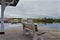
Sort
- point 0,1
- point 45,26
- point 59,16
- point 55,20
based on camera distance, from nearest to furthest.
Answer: point 0,1
point 55,20
point 59,16
point 45,26

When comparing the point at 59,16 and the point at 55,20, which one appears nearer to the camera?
the point at 55,20

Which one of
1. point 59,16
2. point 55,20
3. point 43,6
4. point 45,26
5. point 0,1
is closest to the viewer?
point 0,1

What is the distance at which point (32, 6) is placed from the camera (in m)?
6.93

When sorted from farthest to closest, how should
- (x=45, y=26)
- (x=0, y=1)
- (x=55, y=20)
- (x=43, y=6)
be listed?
(x=43, y=6), (x=45, y=26), (x=55, y=20), (x=0, y=1)

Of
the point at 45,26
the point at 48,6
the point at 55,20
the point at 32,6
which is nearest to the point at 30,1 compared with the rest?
the point at 32,6

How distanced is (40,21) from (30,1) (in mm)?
1660

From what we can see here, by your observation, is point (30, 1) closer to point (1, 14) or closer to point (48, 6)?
point (48, 6)

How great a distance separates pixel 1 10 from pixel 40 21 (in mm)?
1493

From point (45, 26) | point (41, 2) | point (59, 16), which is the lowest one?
point (45, 26)

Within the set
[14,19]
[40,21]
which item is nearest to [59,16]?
[40,21]

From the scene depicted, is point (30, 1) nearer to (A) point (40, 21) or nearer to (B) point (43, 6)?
(B) point (43, 6)

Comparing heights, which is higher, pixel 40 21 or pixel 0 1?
pixel 0 1

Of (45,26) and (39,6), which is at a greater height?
(39,6)

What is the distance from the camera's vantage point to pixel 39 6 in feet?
22.9
